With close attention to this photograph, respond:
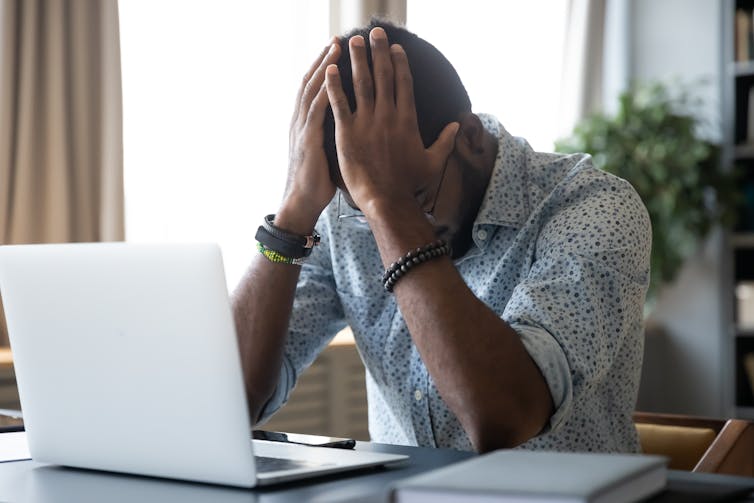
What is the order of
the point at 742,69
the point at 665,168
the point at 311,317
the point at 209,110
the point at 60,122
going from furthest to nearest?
the point at 742,69 → the point at 665,168 → the point at 209,110 → the point at 60,122 → the point at 311,317

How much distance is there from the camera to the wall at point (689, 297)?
13.4 ft

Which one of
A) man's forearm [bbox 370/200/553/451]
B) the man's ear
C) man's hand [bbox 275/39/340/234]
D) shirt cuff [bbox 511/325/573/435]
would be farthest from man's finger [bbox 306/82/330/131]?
shirt cuff [bbox 511/325/573/435]

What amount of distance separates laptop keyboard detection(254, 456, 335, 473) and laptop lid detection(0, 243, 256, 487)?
6cm

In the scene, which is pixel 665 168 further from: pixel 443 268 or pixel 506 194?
pixel 443 268

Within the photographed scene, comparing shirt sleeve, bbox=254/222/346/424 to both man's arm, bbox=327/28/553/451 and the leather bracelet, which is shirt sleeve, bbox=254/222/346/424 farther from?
man's arm, bbox=327/28/553/451

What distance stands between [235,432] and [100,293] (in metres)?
0.19

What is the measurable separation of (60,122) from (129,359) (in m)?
1.64

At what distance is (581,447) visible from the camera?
4.69 feet

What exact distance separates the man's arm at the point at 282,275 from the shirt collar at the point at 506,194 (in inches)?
9.1

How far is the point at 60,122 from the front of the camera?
2.40 metres

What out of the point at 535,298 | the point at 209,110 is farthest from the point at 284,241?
the point at 209,110

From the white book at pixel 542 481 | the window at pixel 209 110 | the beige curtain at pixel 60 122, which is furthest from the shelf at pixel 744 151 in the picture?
the white book at pixel 542 481

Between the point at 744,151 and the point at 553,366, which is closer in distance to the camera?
the point at 553,366

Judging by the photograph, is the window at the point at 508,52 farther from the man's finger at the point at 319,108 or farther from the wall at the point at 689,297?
the man's finger at the point at 319,108
